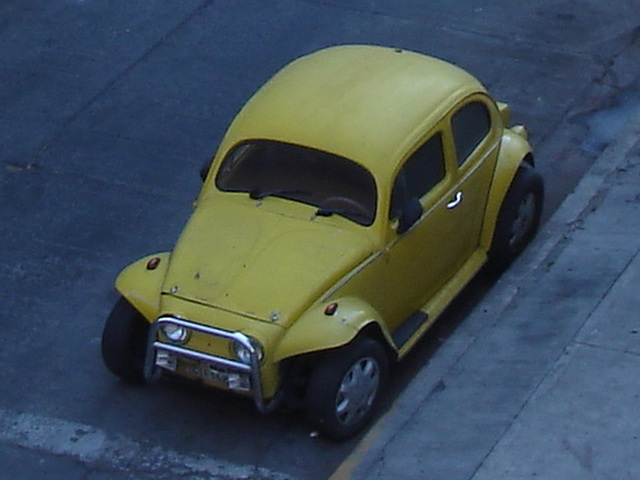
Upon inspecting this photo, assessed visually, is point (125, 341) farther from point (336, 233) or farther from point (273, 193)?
point (336, 233)

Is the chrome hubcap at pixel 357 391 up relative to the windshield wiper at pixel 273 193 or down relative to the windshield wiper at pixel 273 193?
down

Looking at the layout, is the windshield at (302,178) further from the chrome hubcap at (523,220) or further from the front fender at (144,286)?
the chrome hubcap at (523,220)

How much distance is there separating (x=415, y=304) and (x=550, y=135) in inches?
127

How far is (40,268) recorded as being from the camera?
1114 centimetres

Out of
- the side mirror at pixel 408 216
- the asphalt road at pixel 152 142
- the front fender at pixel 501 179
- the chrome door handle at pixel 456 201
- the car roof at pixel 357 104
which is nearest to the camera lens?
the asphalt road at pixel 152 142

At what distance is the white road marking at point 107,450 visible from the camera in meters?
9.12

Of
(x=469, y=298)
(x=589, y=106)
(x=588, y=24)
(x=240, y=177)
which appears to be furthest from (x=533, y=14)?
(x=240, y=177)

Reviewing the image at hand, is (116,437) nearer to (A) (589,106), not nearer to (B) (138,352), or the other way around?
(B) (138,352)

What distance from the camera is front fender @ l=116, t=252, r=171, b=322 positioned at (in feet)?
30.6

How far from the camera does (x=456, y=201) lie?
10211mm

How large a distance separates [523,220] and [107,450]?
3.57 meters

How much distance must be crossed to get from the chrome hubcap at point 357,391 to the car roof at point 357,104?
1.25 metres

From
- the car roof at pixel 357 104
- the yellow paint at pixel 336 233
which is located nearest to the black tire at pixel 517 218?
the yellow paint at pixel 336 233

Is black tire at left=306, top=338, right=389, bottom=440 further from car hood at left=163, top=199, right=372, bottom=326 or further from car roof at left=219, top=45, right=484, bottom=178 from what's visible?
car roof at left=219, top=45, right=484, bottom=178
